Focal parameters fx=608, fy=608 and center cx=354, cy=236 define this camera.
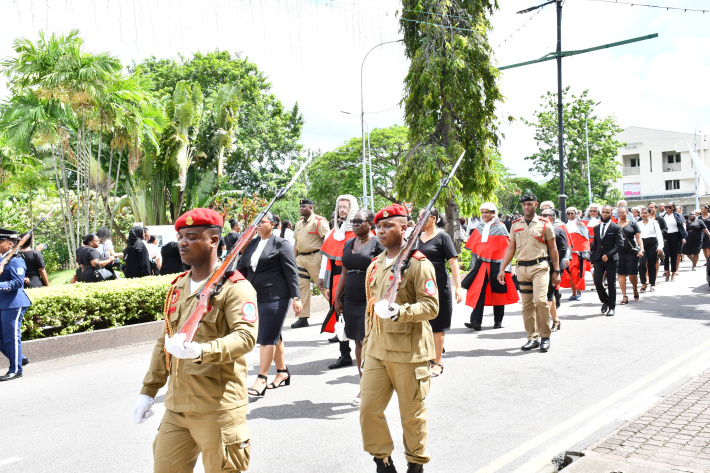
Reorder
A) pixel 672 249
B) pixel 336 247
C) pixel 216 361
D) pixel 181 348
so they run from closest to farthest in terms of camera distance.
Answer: pixel 181 348, pixel 216 361, pixel 336 247, pixel 672 249

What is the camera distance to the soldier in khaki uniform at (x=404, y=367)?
3812 mm

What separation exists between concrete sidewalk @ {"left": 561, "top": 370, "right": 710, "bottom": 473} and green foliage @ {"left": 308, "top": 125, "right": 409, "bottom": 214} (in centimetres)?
3510

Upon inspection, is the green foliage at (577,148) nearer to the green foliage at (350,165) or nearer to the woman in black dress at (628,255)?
the green foliage at (350,165)

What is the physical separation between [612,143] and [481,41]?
83.8ft

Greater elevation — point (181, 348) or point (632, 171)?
point (632, 171)

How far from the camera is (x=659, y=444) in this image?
4.36m

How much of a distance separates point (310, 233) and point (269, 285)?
380 centimetres

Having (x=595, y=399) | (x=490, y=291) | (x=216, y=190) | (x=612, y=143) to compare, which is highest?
(x=612, y=143)

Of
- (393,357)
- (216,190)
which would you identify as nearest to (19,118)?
(216,190)

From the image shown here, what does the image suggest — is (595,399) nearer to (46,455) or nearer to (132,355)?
(46,455)

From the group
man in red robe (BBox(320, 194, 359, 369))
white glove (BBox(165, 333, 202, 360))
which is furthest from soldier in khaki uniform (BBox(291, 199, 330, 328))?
white glove (BBox(165, 333, 202, 360))

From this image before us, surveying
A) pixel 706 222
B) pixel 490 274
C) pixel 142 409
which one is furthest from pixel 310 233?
pixel 706 222

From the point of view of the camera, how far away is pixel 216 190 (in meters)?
29.0

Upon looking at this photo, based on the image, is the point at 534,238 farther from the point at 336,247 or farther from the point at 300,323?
the point at 300,323
